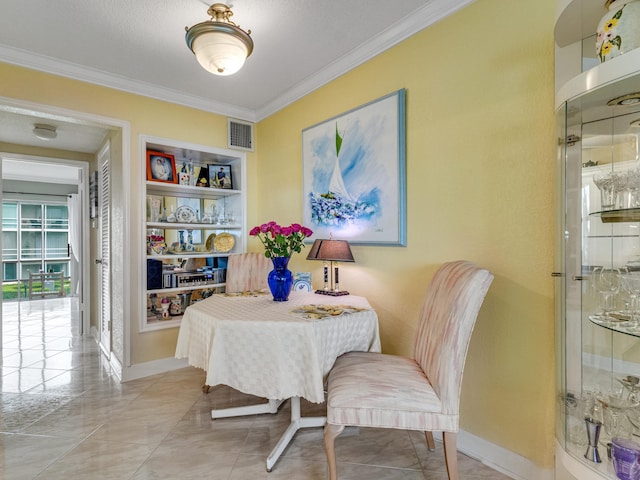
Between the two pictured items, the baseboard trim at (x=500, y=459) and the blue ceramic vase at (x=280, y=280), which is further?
the blue ceramic vase at (x=280, y=280)

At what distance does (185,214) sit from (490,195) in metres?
2.92

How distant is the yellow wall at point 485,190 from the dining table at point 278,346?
0.54m

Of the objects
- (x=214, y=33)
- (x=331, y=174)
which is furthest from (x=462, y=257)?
(x=214, y=33)

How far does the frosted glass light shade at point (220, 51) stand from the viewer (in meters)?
1.77

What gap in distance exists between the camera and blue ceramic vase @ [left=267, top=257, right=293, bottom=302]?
7.27 ft

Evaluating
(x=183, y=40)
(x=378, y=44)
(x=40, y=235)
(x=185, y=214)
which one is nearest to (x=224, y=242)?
(x=185, y=214)

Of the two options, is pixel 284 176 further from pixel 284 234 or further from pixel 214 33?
pixel 214 33

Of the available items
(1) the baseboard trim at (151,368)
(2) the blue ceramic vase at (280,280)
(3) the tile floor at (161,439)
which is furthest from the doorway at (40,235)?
(2) the blue ceramic vase at (280,280)

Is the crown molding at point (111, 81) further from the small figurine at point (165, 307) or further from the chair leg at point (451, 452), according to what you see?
the chair leg at point (451, 452)

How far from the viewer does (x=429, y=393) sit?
1.44 metres

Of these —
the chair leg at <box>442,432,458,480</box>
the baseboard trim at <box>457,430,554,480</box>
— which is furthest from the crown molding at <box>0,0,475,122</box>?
the baseboard trim at <box>457,430,554,480</box>

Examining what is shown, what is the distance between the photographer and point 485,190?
1772 mm

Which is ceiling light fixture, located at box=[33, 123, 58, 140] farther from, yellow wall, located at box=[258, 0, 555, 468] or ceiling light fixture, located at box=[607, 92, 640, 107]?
ceiling light fixture, located at box=[607, 92, 640, 107]

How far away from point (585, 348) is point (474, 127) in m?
1.19
